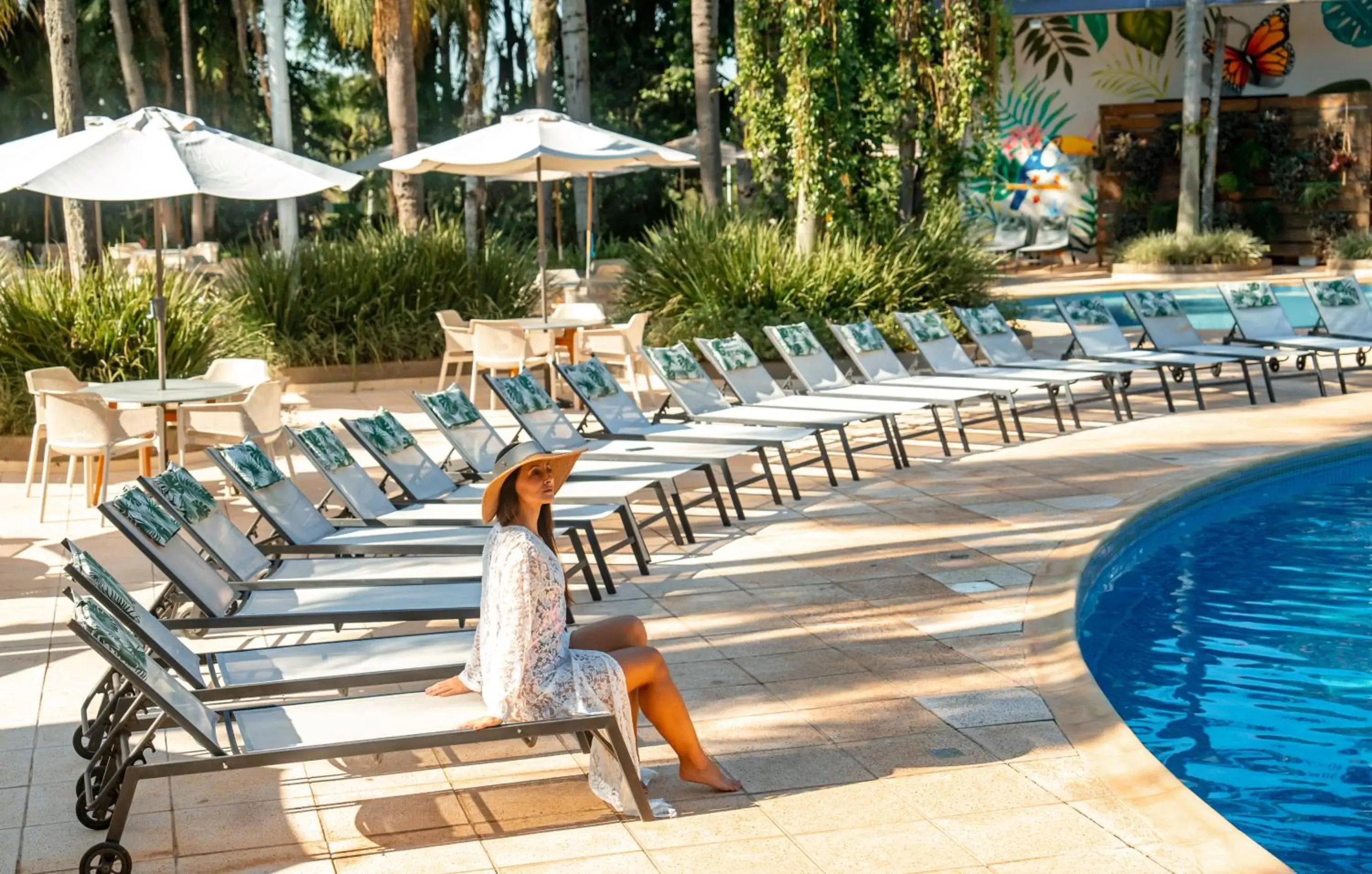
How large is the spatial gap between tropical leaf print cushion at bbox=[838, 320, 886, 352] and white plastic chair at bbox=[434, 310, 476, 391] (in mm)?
3053

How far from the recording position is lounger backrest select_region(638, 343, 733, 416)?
389 inches

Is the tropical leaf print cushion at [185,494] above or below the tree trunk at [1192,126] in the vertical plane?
below

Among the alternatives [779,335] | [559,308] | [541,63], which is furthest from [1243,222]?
[779,335]

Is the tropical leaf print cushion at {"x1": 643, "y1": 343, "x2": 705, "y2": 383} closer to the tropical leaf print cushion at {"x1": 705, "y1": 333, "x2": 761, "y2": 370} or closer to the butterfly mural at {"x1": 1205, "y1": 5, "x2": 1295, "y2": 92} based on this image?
the tropical leaf print cushion at {"x1": 705, "y1": 333, "x2": 761, "y2": 370}

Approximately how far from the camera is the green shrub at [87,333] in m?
10.7

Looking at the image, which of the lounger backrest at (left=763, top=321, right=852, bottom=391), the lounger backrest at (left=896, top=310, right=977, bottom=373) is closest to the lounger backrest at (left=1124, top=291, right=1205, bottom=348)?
the lounger backrest at (left=896, top=310, right=977, bottom=373)

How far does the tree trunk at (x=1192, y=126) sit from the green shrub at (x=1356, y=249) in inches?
93.7

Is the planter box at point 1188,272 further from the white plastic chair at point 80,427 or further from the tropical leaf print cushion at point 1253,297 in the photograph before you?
the white plastic chair at point 80,427

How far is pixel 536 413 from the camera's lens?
8.73 m

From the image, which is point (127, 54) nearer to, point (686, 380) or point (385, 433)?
point (686, 380)

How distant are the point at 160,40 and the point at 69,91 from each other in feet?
78.6

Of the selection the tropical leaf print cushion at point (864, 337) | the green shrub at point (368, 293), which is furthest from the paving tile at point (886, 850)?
the green shrub at point (368, 293)

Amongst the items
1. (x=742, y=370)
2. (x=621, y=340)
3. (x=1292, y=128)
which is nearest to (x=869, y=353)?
(x=742, y=370)

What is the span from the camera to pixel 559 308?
1466cm
